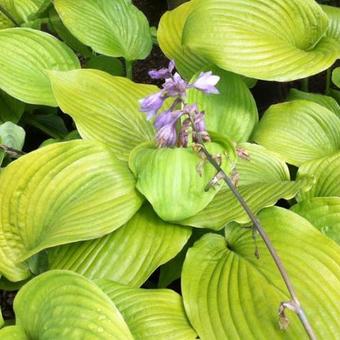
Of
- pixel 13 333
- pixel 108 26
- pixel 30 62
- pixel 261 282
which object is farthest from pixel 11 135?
pixel 261 282

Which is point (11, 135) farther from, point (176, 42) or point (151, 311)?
point (151, 311)

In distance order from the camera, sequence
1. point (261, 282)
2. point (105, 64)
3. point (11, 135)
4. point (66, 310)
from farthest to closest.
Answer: point (105, 64) → point (11, 135) → point (261, 282) → point (66, 310)

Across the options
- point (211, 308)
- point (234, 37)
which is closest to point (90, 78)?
point (234, 37)

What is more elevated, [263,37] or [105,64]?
[263,37]

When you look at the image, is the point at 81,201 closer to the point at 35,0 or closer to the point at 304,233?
the point at 304,233

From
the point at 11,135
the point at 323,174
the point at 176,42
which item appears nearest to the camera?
the point at 323,174

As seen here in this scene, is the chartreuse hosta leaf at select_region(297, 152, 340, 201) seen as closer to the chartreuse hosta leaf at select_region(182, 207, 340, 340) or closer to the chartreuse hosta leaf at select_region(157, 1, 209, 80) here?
the chartreuse hosta leaf at select_region(182, 207, 340, 340)

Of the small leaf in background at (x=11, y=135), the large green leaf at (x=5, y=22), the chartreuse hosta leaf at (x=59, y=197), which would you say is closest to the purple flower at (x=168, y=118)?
the chartreuse hosta leaf at (x=59, y=197)
